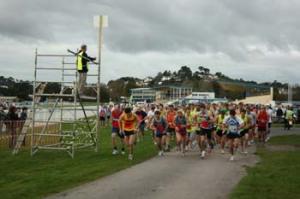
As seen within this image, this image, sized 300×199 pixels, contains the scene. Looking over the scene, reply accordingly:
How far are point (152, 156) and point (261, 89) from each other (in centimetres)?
9480

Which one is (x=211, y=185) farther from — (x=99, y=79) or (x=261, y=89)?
(x=261, y=89)

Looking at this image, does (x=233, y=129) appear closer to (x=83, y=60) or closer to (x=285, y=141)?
(x=83, y=60)

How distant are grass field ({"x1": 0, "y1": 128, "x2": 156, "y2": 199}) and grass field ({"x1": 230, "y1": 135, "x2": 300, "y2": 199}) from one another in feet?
12.2

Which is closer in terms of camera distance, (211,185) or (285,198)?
(285,198)

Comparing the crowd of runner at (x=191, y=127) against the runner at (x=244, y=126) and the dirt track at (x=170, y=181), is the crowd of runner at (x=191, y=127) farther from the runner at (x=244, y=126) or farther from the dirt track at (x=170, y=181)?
the dirt track at (x=170, y=181)

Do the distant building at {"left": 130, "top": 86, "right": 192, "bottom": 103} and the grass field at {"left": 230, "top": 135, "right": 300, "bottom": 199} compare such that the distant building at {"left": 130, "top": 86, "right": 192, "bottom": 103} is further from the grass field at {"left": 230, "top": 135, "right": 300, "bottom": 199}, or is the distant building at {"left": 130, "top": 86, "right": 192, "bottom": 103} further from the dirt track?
the dirt track

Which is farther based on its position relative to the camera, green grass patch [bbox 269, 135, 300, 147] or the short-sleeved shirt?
green grass patch [bbox 269, 135, 300, 147]

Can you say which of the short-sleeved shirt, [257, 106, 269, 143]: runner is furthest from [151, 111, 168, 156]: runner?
[257, 106, 269, 143]: runner

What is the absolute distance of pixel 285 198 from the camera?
452 inches

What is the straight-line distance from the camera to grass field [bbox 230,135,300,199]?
11.8m

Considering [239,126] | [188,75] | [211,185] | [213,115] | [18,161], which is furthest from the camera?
[188,75]

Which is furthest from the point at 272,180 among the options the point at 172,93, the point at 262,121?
the point at 172,93

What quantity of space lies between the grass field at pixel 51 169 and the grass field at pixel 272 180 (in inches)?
146

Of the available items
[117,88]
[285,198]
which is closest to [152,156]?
[285,198]
